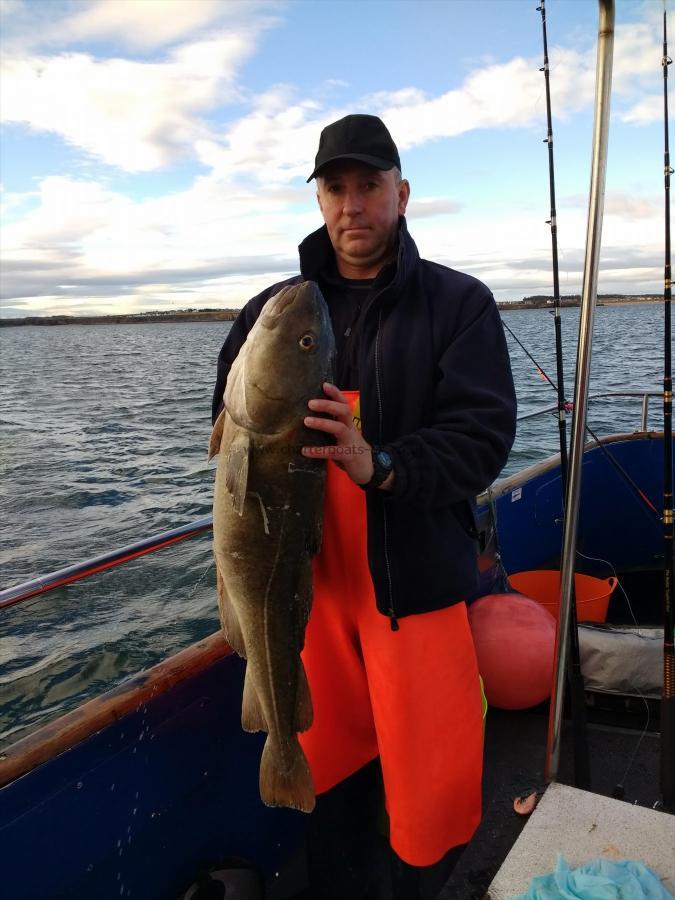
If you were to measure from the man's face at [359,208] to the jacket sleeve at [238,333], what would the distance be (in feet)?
1.00

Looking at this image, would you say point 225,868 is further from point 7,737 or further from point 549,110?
point 549,110

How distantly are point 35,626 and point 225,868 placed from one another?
5769 millimetres

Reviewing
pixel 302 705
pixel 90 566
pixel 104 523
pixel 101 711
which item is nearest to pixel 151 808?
pixel 101 711

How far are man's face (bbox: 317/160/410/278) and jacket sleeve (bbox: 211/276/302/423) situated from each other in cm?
31

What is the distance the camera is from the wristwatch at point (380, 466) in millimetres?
2383

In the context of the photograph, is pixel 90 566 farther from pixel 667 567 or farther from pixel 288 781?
pixel 667 567

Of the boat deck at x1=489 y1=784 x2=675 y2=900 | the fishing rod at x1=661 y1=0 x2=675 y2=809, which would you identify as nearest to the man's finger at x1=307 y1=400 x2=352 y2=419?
the boat deck at x1=489 y1=784 x2=675 y2=900

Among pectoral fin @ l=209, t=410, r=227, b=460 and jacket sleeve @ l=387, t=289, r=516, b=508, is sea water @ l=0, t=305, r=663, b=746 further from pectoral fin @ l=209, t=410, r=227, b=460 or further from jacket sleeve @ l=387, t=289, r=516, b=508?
pectoral fin @ l=209, t=410, r=227, b=460

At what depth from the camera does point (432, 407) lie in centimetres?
277

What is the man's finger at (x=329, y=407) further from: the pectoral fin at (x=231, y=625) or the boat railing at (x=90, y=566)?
the boat railing at (x=90, y=566)

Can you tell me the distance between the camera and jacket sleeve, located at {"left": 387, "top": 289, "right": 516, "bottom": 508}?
8.06ft

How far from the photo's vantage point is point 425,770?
8.94 feet

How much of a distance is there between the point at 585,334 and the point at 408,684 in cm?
155

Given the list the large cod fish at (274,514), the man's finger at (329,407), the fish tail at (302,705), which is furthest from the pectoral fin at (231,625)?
the man's finger at (329,407)
